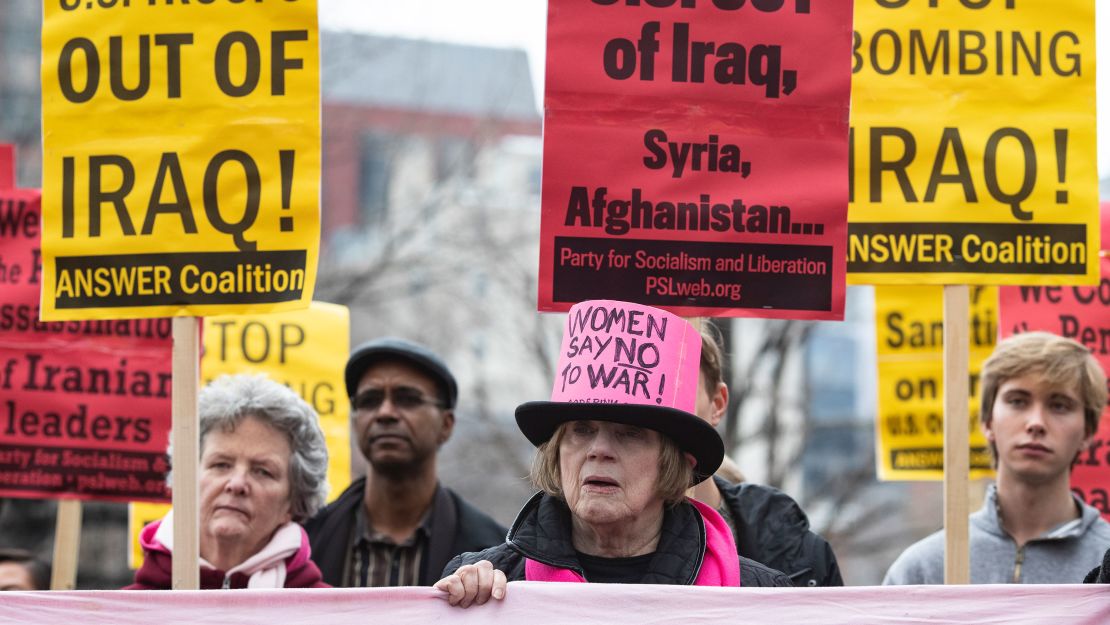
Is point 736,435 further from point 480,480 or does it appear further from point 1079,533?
point 1079,533

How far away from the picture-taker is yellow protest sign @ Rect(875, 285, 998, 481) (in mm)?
7309

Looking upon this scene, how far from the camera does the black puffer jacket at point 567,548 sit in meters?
3.77

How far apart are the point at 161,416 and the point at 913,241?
3.06m

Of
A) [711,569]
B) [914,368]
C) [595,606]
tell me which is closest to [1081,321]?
[914,368]

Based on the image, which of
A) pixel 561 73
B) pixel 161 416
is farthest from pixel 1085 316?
pixel 161 416

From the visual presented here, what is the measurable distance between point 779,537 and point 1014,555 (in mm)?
1171

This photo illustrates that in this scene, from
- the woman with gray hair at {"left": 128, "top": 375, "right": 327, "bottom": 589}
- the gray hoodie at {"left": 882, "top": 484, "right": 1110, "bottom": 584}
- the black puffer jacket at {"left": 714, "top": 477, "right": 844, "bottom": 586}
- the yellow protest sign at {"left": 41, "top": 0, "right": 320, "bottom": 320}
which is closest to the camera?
the black puffer jacket at {"left": 714, "top": 477, "right": 844, "bottom": 586}

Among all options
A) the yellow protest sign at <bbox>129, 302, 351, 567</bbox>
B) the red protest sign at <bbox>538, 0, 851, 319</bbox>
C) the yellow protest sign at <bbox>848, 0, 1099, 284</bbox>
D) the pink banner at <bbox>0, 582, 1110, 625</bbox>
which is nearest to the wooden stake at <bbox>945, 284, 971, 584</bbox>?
the yellow protest sign at <bbox>848, 0, 1099, 284</bbox>

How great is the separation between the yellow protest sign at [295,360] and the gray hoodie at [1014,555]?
9.02ft

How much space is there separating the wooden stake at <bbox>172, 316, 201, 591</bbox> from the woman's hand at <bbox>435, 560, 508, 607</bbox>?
1.12 m

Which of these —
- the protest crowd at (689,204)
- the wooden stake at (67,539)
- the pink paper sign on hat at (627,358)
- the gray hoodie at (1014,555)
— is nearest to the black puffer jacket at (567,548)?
the pink paper sign on hat at (627,358)

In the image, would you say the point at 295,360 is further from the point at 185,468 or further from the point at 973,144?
the point at 973,144

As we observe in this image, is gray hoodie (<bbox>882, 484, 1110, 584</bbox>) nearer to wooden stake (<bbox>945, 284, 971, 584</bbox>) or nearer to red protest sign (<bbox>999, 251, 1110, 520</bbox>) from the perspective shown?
wooden stake (<bbox>945, 284, 971, 584</bbox>)

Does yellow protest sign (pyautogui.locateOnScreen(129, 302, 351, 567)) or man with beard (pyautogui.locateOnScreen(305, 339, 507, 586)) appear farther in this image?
yellow protest sign (pyautogui.locateOnScreen(129, 302, 351, 567))
